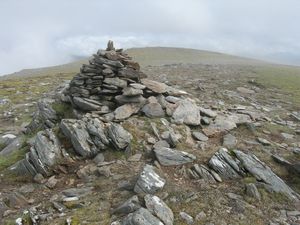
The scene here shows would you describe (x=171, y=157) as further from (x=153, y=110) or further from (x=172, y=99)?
(x=172, y=99)

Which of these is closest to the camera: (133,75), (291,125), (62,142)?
(62,142)

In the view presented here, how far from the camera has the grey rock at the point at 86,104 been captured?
19516mm

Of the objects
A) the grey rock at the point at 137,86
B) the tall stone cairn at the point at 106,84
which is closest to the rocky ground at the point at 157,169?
the tall stone cairn at the point at 106,84

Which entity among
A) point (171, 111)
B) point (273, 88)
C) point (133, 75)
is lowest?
point (273, 88)

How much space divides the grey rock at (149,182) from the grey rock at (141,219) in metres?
1.73

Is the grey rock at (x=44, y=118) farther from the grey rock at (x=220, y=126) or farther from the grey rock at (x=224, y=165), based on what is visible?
the grey rock at (x=224, y=165)

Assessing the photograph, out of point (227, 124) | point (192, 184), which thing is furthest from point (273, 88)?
point (192, 184)

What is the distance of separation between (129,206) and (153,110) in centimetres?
803

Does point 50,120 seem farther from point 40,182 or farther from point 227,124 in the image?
point 227,124

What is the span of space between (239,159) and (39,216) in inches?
323

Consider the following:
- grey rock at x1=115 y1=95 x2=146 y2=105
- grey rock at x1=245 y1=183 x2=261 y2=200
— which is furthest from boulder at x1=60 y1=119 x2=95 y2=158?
grey rock at x1=245 y1=183 x2=261 y2=200

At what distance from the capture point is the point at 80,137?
1652cm

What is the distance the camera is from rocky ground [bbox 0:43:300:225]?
12336 mm

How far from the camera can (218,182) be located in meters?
14.4
